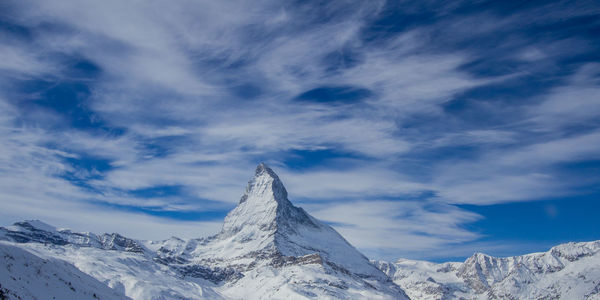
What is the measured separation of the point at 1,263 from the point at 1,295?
1287 cm

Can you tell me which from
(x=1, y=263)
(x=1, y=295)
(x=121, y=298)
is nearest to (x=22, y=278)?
(x=1, y=263)

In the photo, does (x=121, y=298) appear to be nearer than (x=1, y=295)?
No

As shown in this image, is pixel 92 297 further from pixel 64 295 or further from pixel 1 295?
pixel 1 295

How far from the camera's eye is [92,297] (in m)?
54.8

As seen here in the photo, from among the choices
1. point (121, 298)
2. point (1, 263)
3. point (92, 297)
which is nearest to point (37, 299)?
point (1, 263)

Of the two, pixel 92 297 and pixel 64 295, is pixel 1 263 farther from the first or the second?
pixel 92 297

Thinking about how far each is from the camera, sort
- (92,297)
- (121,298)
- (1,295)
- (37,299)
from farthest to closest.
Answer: (121,298) → (92,297) → (37,299) → (1,295)

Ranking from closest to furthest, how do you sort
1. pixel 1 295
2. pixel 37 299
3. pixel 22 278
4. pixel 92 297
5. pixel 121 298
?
pixel 1 295 → pixel 37 299 → pixel 22 278 → pixel 92 297 → pixel 121 298

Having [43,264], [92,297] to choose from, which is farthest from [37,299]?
[43,264]

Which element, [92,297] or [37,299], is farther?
[92,297]

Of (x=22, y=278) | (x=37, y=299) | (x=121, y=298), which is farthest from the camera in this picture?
(x=121, y=298)

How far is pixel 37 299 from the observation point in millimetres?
41938

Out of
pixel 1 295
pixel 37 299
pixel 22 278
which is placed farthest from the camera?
pixel 22 278

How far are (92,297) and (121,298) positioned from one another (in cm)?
1355
